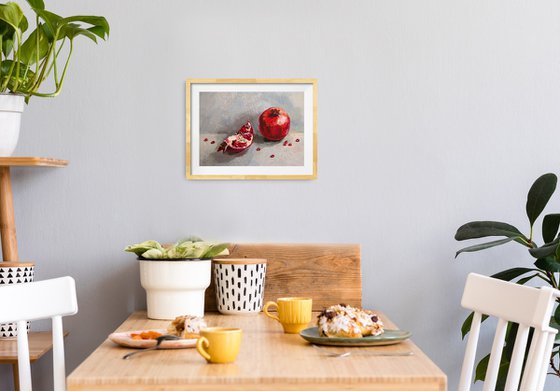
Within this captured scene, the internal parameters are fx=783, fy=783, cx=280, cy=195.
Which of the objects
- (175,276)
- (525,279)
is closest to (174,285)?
(175,276)

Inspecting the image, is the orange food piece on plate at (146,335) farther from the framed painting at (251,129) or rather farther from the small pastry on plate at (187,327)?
the framed painting at (251,129)

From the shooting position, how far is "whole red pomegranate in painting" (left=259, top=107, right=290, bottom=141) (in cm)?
246

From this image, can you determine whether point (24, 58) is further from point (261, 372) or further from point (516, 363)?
point (516, 363)

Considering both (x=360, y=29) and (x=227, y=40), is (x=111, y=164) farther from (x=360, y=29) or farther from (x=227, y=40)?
(x=360, y=29)

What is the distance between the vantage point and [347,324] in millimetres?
1771

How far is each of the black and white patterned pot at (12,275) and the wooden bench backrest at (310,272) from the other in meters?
0.60

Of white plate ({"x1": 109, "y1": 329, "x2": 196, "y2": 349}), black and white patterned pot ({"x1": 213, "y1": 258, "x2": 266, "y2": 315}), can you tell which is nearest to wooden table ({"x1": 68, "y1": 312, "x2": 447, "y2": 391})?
white plate ({"x1": 109, "y1": 329, "x2": 196, "y2": 349})

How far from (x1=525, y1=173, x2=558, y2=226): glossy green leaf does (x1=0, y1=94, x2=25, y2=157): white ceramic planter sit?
59.0 inches

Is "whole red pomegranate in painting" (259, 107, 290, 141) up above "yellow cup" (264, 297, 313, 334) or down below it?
above

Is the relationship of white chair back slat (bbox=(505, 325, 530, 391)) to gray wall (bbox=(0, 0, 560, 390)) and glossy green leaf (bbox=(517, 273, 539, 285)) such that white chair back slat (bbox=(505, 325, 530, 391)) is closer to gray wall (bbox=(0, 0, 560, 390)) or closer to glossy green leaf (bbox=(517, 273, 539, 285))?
glossy green leaf (bbox=(517, 273, 539, 285))

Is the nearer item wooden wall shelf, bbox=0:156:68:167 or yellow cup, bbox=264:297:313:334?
yellow cup, bbox=264:297:313:334

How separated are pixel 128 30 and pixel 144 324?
938 millimetres

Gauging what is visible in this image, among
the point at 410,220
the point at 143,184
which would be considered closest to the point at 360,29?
the point at 410,220

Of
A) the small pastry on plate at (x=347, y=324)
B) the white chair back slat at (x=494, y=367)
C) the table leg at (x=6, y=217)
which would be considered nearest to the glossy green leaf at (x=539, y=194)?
the white chair back slat at (x=494, y=367)
